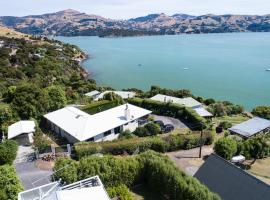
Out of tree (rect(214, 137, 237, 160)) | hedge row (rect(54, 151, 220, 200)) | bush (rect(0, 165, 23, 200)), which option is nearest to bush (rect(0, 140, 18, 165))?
bush (rect(0, 165, 23, 200))

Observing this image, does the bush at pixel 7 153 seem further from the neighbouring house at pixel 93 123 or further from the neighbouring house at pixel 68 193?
the neighbouring house at pixel 68 193

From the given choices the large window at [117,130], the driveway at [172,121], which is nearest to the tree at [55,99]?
the large window at [117,130]

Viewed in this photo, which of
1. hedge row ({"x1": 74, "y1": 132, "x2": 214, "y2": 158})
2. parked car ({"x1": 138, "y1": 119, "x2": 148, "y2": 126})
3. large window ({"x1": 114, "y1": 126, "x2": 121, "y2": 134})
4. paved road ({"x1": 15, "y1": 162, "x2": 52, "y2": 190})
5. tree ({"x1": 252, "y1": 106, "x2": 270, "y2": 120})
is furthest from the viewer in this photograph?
tree ({"x1": 252, "y1": 106, "x2": 270, "y2": 120})

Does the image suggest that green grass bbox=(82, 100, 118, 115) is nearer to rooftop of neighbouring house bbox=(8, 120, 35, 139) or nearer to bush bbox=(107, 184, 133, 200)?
rooftop of neighbouring house bbox=(8, 120, 35, 139)

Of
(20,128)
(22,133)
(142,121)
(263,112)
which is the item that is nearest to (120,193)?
(22,133)

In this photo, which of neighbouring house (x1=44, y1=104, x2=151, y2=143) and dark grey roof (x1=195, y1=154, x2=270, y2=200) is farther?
neighbouring house (x1=44, y1=104, x2=151, y2=143)

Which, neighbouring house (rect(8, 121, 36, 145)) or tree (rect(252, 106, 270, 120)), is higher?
neighbouring house (rect(8, 121, 36, 145))
